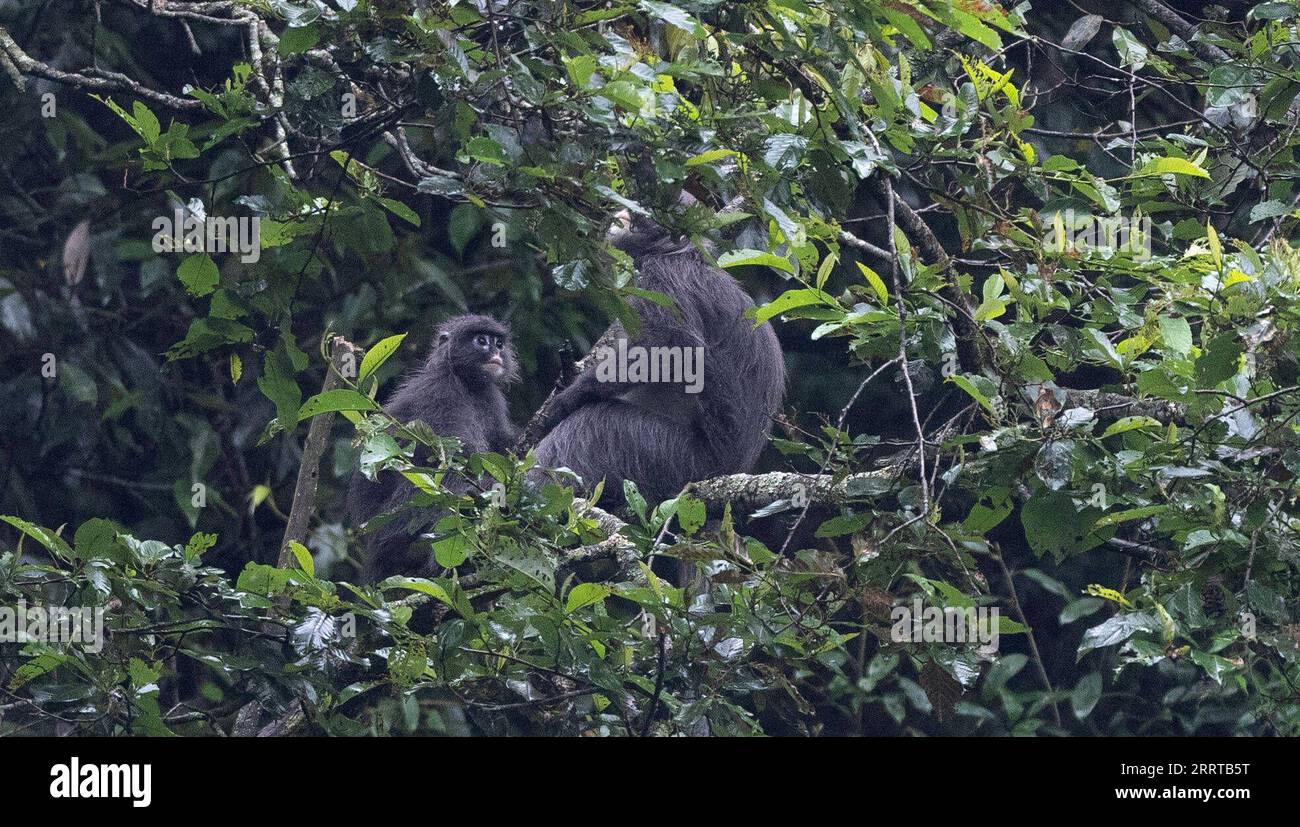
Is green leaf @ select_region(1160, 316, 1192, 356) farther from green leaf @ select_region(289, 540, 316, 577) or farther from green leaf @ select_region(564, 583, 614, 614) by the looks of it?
green leaf @ select_region(289, 540, 316, 577)

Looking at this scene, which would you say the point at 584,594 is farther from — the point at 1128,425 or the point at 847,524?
the point at 1128,425

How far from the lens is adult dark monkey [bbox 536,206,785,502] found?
621 centimetres

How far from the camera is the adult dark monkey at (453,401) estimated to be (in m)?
5.97

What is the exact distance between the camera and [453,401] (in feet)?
20.4

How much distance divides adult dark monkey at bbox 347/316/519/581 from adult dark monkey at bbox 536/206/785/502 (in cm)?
28

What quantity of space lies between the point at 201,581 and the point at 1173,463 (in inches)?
97.6

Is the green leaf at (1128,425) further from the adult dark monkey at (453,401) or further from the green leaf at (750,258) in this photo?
the adult dark monkey at (453,401)

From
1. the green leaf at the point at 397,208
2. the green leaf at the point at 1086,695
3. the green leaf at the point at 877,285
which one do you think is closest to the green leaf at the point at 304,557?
the green leaf at the point at 397,208

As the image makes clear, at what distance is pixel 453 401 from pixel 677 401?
103 cm

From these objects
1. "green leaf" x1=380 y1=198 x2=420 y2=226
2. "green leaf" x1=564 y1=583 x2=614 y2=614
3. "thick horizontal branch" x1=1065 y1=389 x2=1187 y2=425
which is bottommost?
"green leaf" x1=564 y1=583 x2=614 y2=614

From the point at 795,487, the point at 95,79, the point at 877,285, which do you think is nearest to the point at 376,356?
the point at 877,285

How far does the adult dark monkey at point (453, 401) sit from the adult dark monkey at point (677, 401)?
277 millimetres

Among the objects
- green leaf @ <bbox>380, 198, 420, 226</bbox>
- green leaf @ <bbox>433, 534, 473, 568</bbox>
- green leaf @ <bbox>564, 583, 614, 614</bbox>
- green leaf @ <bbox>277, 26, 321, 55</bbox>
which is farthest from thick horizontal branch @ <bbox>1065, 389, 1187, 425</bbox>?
green leaf @ <bbox>277, 26, 321, 55</bbox>

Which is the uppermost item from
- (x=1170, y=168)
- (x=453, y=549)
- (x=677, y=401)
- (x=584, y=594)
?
(x=1170, y=168)
